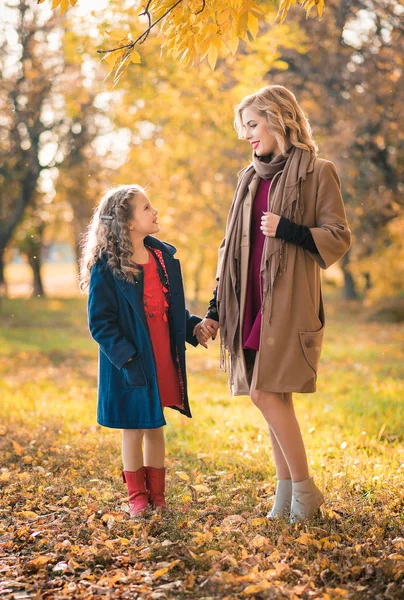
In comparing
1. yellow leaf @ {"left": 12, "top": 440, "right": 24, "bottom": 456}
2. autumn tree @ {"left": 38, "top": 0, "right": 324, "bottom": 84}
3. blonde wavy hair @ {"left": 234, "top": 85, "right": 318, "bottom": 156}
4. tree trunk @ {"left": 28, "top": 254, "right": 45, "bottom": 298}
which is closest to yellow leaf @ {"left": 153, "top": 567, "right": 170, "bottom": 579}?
blonde wavy hair @ {"left": 234, "top": 85, "right": 318, "bottom": 156}

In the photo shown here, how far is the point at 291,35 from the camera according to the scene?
43.4 ft

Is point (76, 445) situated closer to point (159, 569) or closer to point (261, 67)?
point (159, 569)

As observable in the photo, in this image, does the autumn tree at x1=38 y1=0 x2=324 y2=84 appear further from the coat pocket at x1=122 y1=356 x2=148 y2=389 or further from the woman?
the coat pocket at x1=122 y1=356 x2=148 y2=389

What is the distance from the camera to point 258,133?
13.6ft

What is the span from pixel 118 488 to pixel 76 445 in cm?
129

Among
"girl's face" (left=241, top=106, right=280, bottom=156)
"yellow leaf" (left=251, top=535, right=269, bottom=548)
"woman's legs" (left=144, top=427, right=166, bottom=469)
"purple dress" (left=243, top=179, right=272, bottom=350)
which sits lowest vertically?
"yellow leaf" (left=251, top=535, right=269, bottom=548)

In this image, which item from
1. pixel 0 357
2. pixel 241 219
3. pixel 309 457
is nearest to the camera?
pixel 241 219

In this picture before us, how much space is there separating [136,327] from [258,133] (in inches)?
51.1

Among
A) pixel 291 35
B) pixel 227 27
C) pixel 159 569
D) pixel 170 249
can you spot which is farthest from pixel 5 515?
pixel 291 35

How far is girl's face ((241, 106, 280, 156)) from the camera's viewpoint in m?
4.14

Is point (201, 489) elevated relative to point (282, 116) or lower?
lower

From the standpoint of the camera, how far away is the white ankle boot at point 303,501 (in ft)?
13.6

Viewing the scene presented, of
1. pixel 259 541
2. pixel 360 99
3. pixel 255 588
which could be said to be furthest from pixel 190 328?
pixel 360 99

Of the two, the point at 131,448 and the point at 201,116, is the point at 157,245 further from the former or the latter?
the point at 201,116
